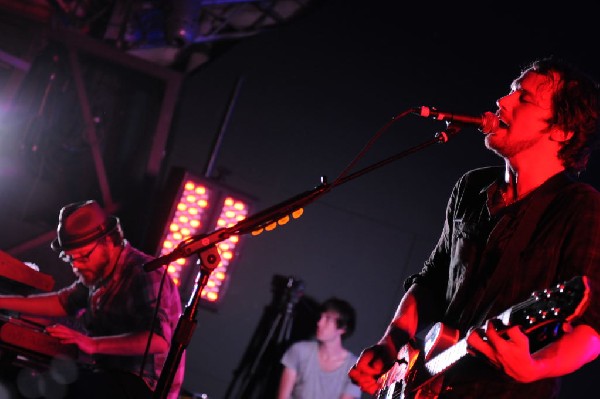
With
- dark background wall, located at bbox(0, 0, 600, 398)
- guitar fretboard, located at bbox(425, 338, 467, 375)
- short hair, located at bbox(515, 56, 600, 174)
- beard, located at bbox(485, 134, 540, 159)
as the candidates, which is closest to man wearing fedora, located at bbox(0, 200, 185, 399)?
guitar fretboard, located at bbox(425, 338, 467, 375)

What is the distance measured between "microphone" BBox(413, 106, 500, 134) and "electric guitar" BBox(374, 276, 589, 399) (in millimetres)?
737

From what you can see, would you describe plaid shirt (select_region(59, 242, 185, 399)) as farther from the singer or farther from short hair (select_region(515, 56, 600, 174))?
short hair (select_region(515, 56, 600, 174))

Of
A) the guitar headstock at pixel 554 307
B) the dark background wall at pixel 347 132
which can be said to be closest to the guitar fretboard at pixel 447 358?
the guitar headstock at pixel 554 307

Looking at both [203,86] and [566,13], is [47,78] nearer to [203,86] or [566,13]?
[203,86]

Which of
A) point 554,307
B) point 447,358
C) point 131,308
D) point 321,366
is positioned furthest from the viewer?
point 321,366

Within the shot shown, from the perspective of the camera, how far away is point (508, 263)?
2244 millimetres

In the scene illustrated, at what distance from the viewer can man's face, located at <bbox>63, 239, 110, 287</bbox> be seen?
167 inches

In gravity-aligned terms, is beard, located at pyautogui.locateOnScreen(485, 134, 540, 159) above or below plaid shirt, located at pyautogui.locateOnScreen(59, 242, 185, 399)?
above

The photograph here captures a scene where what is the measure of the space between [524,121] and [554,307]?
0.91 meters

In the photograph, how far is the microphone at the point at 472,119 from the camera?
2436 millimetres

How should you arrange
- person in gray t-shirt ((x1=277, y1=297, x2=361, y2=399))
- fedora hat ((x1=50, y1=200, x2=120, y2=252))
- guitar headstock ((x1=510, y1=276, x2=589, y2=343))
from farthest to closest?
person in gray t-shirt ((x1=277, y1=297, x2=361, y2=399)) < fedora hat ((x1=50, y1=200, x2=120, y2=252)) < guitar headstock ((x1=510, y1=276, x2=589, y2=343))

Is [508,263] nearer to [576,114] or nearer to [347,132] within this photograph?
[576,114]

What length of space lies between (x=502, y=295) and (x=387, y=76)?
18.1 feet

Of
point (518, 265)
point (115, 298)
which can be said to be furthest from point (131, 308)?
point (518, 265)
